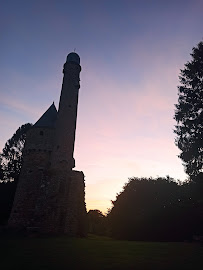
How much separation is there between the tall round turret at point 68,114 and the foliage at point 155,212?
1215cm

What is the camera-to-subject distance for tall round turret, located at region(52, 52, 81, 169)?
97.7 feet

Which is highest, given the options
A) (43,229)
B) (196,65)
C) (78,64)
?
(78,64)

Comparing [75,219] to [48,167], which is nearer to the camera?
[75,219]

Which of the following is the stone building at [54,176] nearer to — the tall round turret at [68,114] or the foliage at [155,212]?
the tall round turret at [68,114]

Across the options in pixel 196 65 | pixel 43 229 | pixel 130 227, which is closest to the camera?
pixel 196 65

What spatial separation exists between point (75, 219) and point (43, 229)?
136 inches

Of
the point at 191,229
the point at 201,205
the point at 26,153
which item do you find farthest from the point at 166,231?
the point at 26,153

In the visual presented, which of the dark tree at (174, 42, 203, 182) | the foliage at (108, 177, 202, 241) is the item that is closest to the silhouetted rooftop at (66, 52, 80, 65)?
the dark tree at (174, 42, 203, 182)

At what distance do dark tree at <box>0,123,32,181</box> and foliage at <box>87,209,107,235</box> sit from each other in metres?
16.9

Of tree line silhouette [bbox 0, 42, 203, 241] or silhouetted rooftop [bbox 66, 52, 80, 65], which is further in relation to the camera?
silhouetted rooftop [bbox 66, 52, 80, 65]

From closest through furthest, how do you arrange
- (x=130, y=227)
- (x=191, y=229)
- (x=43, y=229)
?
(x=43, y=229) → (x=191, y=229) → (x=130, y=227)

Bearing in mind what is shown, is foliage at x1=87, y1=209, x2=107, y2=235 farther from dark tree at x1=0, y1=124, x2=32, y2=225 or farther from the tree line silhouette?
dark tree at x1=0, y1=124, x2=32, y2=225

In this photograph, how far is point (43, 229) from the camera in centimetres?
2366

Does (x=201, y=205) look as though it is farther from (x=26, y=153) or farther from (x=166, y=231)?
(x=26, y=153)
